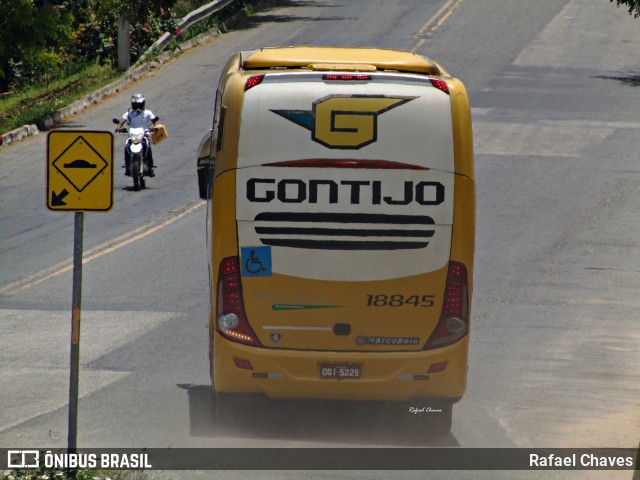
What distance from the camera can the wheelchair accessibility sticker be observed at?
11211 mm

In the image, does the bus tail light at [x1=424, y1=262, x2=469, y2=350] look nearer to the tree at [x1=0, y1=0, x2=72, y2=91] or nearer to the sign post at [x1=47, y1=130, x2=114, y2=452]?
the sign post at [x1=47, y1=130, x2=114, y2=452]

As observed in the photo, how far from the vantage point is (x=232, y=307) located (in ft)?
37.2

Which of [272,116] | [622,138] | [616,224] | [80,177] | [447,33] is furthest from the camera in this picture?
[447,33]

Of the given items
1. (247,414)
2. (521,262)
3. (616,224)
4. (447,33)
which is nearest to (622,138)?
(616,224)

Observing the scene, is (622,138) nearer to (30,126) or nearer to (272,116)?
(30,126)

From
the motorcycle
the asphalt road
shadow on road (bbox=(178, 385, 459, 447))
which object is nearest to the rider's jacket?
the motorcycle

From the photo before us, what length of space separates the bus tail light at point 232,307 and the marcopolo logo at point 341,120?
4.53 feet

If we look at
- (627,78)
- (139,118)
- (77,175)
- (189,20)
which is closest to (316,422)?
(77,175)

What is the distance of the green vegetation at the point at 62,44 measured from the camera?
3247 centimetres

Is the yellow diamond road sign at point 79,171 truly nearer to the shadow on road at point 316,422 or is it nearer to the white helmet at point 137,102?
the shadow on road at point 316,422

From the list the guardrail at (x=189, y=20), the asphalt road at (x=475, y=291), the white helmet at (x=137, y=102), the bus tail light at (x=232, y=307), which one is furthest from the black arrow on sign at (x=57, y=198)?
the guardrail at (x=189, y=20)

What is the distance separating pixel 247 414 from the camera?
41.1 feet

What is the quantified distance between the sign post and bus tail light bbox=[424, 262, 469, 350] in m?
3.32

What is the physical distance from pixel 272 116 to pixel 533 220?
526 inches
